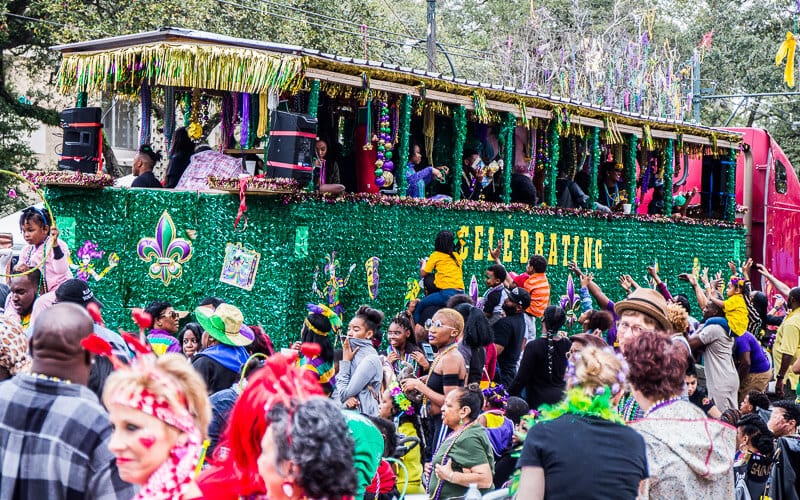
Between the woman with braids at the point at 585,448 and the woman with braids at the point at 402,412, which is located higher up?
the woman with braids at the point at 585,448

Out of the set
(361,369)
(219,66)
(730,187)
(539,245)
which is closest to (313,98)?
(219,66)

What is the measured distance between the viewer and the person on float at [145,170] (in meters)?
12.1

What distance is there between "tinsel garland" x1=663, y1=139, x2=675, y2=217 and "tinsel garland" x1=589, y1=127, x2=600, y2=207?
70.1 inches

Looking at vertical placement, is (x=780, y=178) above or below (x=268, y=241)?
above

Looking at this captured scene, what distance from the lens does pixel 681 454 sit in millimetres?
4879

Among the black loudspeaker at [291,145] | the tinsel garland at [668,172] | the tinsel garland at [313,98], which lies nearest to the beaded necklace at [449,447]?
the black loudspeaker at [291,145]

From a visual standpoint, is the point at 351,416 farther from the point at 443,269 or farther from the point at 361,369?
the point at 443,269

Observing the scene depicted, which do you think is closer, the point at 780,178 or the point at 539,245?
the point at 539,245

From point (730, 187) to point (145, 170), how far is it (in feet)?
38.6

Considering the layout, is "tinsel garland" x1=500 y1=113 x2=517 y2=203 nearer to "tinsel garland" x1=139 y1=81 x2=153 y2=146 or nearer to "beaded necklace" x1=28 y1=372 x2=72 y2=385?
→ "tinsel garland" x1=139 y1=81 x2=153 y2=146

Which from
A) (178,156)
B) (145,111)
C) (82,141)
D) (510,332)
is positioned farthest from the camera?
(145,111)

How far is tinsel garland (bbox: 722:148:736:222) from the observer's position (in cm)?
1986

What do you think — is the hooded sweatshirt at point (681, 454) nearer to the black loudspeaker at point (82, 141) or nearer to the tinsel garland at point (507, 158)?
the black loudspeaker at point (82, 141)

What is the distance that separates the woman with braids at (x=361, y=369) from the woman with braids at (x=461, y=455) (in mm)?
2028
